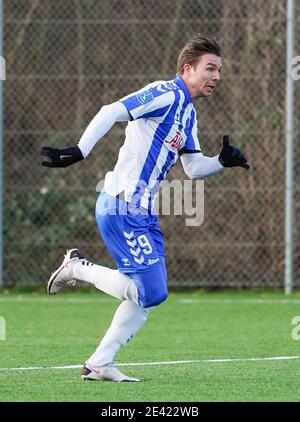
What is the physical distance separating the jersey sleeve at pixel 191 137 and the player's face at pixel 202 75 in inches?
5.8

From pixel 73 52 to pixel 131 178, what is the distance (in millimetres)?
6655

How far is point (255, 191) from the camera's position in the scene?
13.1 meters

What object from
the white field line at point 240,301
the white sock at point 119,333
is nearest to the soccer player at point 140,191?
the white sock at point 119,333

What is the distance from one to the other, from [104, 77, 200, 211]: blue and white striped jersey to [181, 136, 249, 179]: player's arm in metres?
0.33

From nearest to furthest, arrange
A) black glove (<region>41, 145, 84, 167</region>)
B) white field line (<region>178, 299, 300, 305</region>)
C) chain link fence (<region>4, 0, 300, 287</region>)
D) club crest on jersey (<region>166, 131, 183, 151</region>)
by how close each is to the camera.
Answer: black glove (<region>41, 145, 84, 167</region>), club crest on jersey (<region>166, 131, 183, 151</region>), white field line (<region>178, 299, 300, 305</region>), chain link fence (<region>4, 0, 300, 287</region>)

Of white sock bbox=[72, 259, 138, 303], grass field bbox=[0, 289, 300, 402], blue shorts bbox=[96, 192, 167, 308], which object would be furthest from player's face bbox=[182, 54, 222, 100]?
grass field bbox=[0, 289, 300, 402]

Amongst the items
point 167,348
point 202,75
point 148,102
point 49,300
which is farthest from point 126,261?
point 49,300

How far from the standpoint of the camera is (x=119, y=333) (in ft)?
22.6

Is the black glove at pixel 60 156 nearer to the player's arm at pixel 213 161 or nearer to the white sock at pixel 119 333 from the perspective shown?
the white sock at pixel 119 333

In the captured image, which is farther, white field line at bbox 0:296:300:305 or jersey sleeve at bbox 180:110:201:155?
Result: white field line at bbox 0:296:300:305

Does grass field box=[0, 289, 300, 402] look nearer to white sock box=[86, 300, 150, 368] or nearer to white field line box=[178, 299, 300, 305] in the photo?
white field line box=[178, 299, 300, 305]

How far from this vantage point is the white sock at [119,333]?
22.6 feet

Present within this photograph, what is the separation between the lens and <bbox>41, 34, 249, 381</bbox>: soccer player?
685 centimetres

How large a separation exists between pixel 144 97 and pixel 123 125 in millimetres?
6364
